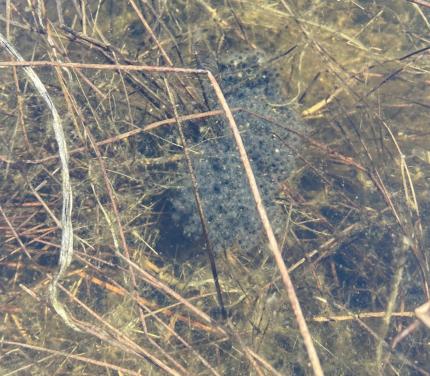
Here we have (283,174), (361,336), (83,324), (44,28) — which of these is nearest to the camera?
(83,324)

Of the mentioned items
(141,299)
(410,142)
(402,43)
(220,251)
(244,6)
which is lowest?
(141,299)

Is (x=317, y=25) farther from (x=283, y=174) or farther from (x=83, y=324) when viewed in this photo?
(x=83, y=324)

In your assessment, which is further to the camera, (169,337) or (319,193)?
(319,193)

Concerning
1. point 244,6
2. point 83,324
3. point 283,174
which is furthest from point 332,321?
point 244,6

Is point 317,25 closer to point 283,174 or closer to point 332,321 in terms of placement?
point 283,174

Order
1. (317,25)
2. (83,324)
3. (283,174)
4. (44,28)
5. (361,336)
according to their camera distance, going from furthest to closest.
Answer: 1. (317,25)
2. (283,174)
3. (44,28)
4. (361,336)
5. (83,324)

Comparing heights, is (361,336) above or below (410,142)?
below
